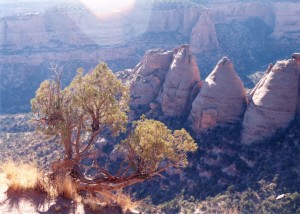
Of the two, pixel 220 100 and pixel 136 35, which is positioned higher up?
pixel 220 100

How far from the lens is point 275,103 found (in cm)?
2667

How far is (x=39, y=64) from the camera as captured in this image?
7475 cm

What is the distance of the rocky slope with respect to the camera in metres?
73.1

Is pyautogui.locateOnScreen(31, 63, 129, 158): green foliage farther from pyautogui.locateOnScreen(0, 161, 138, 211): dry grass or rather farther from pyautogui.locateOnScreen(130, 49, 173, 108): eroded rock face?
pyautogui.locateOnScreen(130, 49, 173, 108): eroded rock face

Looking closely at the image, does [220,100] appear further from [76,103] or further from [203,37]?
[203,37]

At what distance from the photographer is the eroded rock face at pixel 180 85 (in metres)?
33.5

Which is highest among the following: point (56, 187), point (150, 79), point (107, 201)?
point (56, 187)

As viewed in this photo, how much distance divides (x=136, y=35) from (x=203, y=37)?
722 inches

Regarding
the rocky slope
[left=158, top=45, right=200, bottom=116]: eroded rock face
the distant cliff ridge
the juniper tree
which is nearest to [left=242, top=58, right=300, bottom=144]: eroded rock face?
the distant cliff ridge

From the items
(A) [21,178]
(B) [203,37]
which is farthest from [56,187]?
(B) [203,37]

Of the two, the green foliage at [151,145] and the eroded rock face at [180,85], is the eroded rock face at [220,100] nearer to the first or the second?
the eroded rock face at [180,85]

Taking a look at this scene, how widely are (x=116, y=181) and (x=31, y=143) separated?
26196 mm

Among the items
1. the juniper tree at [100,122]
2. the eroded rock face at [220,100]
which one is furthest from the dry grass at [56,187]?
the eroded rock face at [220,100]

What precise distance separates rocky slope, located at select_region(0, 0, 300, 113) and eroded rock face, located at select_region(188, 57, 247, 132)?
35.3 metres
